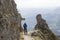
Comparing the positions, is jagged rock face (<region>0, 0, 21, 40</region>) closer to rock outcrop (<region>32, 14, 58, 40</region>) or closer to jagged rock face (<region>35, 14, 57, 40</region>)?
rock outcrop (<region>32, 14, 58, 40</region>)

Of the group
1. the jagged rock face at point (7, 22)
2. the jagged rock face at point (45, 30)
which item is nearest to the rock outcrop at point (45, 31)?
the jagged rock face at point (45, 30)

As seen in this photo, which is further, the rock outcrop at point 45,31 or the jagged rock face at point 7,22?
the rock outcrop at point 45,31

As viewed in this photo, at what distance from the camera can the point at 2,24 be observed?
15.5 m

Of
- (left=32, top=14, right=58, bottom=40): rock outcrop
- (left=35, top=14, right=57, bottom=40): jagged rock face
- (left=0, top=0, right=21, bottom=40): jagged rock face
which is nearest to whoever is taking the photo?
(left=0, top=0, right=21, bottom=40): jagged rock face

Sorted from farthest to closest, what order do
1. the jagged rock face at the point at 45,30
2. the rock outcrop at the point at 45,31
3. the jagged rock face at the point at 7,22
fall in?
the jagged rock face at the point at 45,30 → the rock outcrop at the point at 45,31 → the jagged rock face at the point at 7,22

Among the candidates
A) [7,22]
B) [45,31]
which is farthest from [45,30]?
[7,22]

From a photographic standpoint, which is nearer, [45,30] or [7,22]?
[7,22]

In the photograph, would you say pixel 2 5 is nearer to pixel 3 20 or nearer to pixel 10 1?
pixel 3 20

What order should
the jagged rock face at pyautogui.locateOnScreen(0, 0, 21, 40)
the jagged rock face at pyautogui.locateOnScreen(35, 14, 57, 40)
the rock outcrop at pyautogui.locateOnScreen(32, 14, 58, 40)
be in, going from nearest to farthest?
the jagged rock face at pyautogui.locateOnScreen(0, 0, 21, 40)
the rock outcrop at pyautogui.locateOnScreen(32, 14, 58, 40)
the jagged rock face at pyautogui.locateOnScreen(35, 14, 57, 40)

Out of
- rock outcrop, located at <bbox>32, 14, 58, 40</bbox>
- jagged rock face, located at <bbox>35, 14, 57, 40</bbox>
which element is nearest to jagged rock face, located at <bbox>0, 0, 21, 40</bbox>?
rock outcrop, located at <bbox>32, 14, 58, 40</bbox>

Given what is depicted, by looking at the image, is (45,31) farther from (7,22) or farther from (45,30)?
(7,22)

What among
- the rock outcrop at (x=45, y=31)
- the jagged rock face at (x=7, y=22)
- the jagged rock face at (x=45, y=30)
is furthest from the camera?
the jagged rock face at (x=45, y=30)

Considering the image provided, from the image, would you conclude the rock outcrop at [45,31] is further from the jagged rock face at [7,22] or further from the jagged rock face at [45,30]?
the jagged rock face at [7,22]

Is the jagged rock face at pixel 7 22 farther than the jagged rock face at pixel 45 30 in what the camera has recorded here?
No
